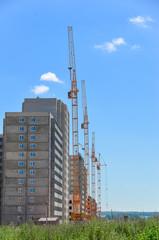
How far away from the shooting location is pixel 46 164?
543 ft

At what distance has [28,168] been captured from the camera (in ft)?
542

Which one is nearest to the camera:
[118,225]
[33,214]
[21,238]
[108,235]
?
[108,235]

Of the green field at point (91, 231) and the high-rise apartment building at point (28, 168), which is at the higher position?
the high-rise apartment building at point (28, 168)

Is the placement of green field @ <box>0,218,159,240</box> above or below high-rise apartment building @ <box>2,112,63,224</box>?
below

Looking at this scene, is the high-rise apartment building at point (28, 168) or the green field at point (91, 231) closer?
the green field at point (91, 231)

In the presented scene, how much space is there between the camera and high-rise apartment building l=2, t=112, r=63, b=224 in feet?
529

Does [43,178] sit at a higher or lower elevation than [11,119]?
lower

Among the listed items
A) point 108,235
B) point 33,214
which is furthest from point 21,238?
point 33,214

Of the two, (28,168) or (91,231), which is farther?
(28,168)

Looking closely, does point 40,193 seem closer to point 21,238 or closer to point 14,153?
point 14,153

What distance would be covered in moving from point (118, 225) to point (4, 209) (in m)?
126

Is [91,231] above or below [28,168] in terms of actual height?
below

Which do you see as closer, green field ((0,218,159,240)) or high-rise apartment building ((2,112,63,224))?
green field ((0,218,159,240))

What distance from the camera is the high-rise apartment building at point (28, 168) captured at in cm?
16138
